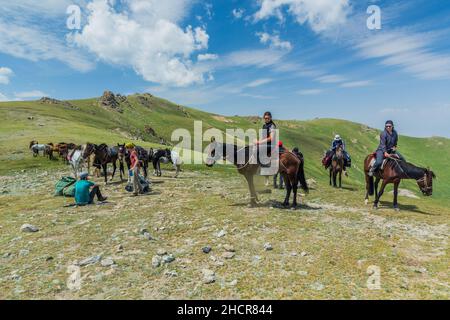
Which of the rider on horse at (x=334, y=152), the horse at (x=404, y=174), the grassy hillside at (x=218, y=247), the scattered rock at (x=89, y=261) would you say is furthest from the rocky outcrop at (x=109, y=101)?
the scattered rock at (x=89, y=261)

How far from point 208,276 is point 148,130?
11092cm

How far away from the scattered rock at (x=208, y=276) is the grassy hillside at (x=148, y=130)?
3130cm

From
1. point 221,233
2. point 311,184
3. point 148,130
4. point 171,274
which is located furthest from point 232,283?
point 148,130

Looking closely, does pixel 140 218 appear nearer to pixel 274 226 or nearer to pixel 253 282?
pixel 274 226

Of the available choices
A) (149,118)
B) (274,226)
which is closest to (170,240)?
(274,226)

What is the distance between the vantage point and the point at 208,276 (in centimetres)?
746

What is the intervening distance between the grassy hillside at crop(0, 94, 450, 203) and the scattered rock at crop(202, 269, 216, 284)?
1232 inches

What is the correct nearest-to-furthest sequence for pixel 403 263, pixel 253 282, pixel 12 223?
pixel 253 282 < pixel 403 263 < pixel 12 223

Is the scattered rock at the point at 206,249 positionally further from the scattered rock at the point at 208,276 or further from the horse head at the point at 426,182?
the horse head at the point at 426,182

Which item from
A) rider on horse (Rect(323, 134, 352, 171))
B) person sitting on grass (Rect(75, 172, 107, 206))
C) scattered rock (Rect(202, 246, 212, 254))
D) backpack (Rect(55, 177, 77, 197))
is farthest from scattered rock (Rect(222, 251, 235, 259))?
rider on horse (Rect(323, 134, 352, 171))

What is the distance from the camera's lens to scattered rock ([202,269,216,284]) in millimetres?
7288

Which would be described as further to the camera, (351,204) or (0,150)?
(0,150)

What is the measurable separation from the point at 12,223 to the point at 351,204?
17.1 metres

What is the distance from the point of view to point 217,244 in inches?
381
